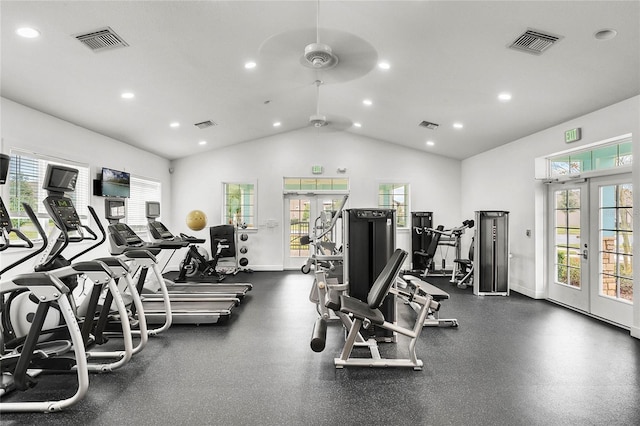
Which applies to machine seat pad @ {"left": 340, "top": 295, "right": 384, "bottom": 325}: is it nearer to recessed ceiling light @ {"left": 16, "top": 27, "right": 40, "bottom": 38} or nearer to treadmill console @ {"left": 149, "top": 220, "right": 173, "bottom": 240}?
recessed ceiling light @ {"left": 16, "top": 27, "right": 40, "bottom": 38}

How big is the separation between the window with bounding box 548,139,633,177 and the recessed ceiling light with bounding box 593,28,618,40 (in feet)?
5.73

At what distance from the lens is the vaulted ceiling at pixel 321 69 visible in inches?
114

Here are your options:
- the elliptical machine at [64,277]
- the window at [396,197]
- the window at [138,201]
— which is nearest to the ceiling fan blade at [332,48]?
the elliptical machine at [64,277]

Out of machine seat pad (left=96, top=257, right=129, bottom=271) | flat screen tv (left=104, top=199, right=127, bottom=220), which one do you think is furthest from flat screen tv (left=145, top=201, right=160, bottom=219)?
machine seat pad (left=96, top=257, right=129, bottom=271)

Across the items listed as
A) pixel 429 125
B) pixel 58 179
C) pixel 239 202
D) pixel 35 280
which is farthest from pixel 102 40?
pixel 239 202

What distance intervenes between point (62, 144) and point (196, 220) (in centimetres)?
305

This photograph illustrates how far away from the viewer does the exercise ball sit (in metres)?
7.45

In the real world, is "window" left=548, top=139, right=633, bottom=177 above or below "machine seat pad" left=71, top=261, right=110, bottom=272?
above

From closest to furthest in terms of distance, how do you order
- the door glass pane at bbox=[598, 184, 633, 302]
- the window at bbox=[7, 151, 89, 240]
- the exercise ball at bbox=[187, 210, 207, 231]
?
the window at bbox=[7, 151, 89, 240]
the door glass pane at bbox=[598, 184, 633, 302]
the exercise ball at bbox=[187, 210, 207, 231]

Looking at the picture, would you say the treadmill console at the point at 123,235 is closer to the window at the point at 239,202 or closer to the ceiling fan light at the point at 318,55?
the ceiling fan light at the point at 318,55

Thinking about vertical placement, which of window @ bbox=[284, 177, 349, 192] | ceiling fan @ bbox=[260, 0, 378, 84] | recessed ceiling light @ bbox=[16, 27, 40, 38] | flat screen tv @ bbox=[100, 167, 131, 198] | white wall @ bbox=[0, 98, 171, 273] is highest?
recessed ceiling light @ bbox=[16, 27, 40, 38]

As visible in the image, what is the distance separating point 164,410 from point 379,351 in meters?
2.00

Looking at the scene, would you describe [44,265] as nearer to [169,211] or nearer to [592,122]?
[169,211]

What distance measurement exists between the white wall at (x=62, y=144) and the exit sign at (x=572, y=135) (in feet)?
22.9
